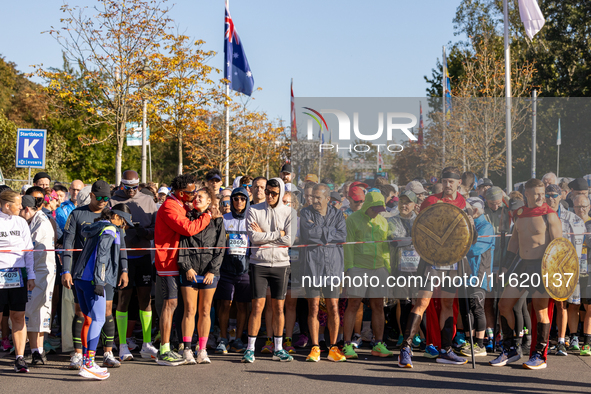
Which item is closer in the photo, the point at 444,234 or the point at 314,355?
the point at 444,234

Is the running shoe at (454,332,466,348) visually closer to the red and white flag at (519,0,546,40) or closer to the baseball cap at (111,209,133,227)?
the baseball cap at (111,209,133,227)

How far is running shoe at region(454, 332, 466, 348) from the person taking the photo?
24.5 ft

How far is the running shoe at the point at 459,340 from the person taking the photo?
293 inches

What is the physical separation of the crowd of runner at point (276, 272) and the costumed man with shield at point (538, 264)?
20 mm

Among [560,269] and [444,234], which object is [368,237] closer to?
[444,234]

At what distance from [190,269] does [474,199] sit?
3723mm

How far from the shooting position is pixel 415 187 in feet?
24.2

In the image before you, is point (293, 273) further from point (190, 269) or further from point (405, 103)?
point (405, 103)

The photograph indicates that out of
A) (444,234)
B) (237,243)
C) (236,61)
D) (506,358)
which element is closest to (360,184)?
(444,234)

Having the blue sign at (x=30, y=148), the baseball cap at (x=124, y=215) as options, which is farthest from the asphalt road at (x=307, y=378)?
the blue sign at (x=30, y=148)

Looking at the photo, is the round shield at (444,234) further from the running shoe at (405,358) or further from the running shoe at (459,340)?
the running shoe at (459,340)

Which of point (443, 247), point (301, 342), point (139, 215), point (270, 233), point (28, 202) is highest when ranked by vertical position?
point (28, 202)

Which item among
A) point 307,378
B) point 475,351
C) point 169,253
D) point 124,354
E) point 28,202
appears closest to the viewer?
point 307,378

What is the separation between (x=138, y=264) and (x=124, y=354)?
107 cm
